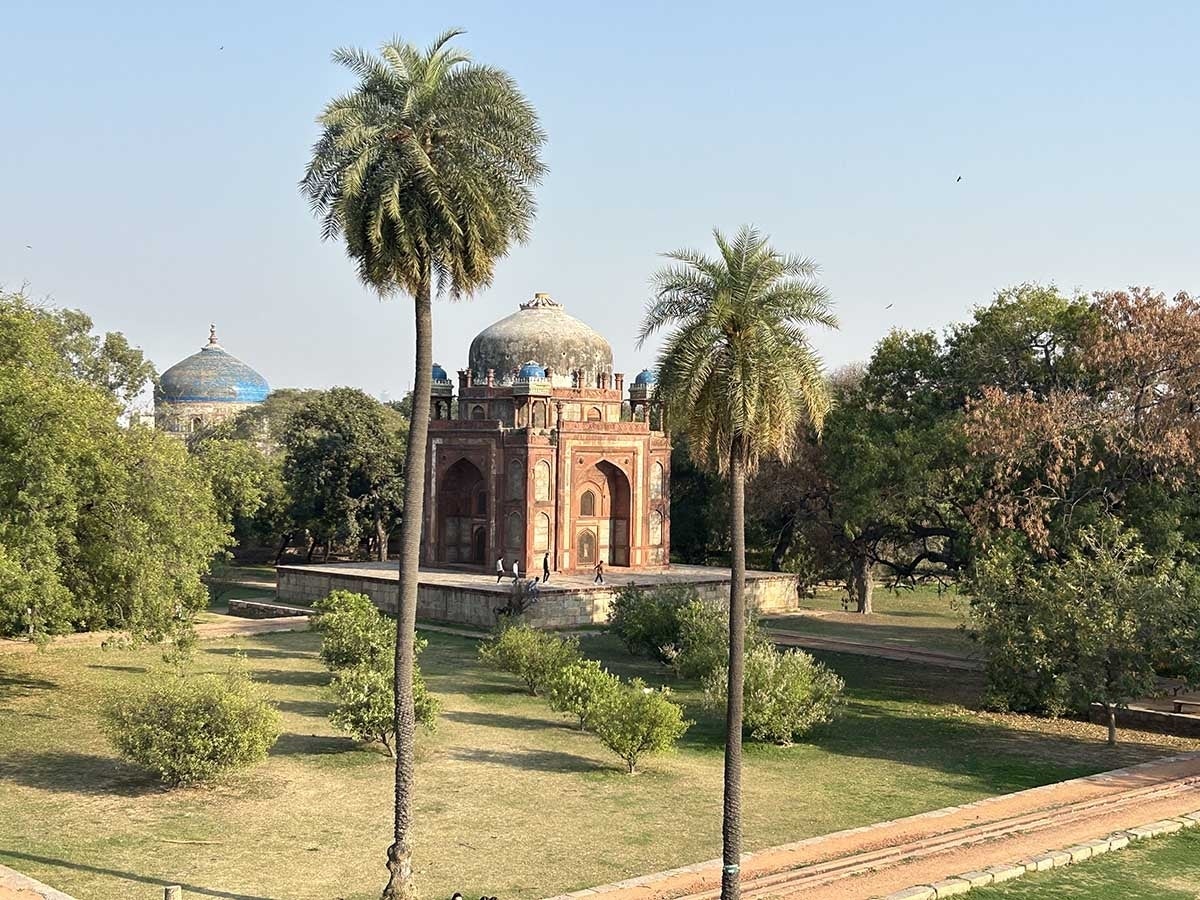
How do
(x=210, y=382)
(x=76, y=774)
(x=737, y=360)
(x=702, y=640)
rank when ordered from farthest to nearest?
(x=210, y=382), (x=702, y=640), (x=76, y=774), (x=737, y=360)

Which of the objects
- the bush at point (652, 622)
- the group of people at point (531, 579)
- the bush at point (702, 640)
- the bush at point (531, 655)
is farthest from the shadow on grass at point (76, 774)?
the group of people at point (531, 579)

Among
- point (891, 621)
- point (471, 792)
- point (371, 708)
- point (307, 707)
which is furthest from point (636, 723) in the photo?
point (891, 621)

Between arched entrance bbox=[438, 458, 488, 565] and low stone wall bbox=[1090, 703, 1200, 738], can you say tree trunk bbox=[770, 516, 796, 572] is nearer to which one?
arched entrance bbox=[438, 458, 488, 565]

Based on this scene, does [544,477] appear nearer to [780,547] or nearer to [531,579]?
[531,579]

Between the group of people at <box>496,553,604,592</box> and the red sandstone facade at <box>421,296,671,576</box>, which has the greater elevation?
the red sandstone facade at <box>421,296,671,576</box>

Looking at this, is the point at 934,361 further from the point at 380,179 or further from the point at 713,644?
the point at 380,179

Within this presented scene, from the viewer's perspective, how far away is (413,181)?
14.3 metres

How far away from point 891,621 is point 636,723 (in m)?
22.9

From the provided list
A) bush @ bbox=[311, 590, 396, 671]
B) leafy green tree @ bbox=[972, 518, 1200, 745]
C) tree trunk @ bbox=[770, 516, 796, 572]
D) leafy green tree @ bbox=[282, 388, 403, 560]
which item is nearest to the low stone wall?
leafy green tree @ bbox=[972, 518, 1200, 745]

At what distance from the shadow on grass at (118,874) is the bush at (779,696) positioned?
399 inches

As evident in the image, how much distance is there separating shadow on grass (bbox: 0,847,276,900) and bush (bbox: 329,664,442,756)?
6131mm

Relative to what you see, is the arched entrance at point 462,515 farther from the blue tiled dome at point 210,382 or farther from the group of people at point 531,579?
the blue tiled dome at point 210,382

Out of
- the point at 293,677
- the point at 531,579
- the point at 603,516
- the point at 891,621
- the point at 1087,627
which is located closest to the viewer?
the point at 1087,627

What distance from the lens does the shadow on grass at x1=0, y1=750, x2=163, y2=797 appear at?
1777cm
